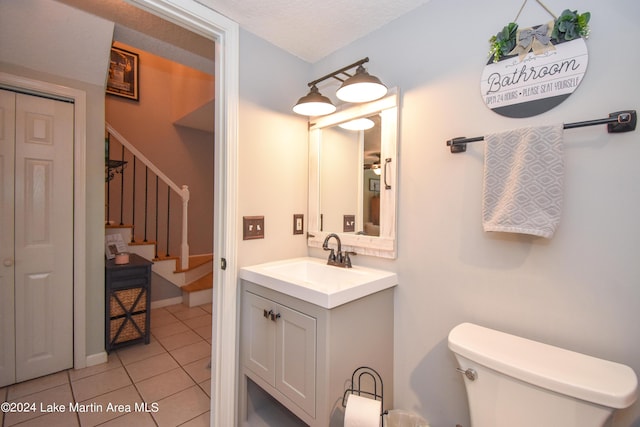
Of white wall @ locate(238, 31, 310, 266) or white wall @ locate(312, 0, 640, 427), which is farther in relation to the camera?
white wall @ locate(238, 31, 310, 266)

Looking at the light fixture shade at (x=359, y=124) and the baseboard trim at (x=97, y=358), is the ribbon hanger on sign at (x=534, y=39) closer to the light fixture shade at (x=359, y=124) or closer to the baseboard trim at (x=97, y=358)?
the light fixture shade at (x=359, y=124)

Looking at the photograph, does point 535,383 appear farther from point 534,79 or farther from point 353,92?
point 353,92

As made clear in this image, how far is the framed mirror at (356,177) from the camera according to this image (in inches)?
59.0

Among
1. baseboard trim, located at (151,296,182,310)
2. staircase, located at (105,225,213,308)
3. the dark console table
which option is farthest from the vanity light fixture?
baseboard trim, located at (151,296,182,310)

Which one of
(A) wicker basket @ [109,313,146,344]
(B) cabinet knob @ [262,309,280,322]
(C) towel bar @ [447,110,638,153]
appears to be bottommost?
(A) wicker basket @ [109,313,146,344]

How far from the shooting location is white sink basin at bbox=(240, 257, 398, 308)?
117 centimetres

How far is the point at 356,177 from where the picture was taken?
5.63 feet

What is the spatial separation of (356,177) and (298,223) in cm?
51

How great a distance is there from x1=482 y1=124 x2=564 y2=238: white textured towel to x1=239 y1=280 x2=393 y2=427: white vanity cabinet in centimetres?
68

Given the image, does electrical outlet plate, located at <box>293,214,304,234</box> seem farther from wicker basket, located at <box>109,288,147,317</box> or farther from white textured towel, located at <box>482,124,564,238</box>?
wicker basket, located at <box>109,288,147,317</box>

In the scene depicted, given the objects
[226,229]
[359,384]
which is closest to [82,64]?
[226,229]

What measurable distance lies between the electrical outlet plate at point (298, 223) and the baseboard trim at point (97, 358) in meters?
1.98

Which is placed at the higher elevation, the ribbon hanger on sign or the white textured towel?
the ribbon hanger on sign

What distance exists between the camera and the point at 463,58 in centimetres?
128
